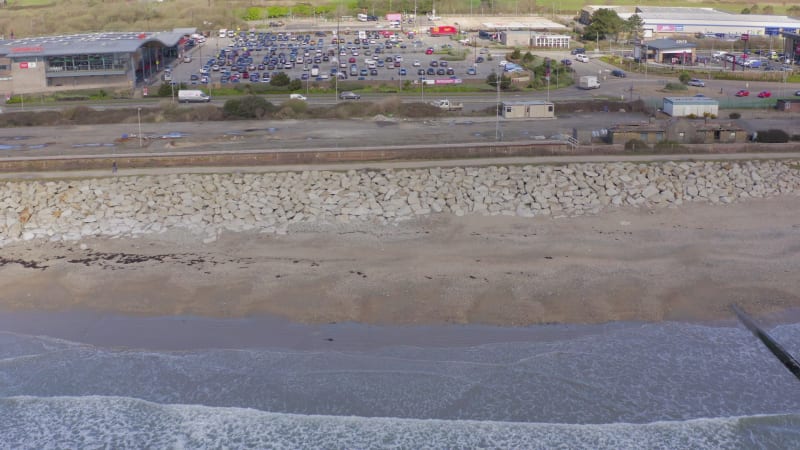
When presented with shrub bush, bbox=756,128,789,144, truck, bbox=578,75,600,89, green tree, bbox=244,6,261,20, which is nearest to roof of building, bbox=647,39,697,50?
truck, bbox=578,75,600,89

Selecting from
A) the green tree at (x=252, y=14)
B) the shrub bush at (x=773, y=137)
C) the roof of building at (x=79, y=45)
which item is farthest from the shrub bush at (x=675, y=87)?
the green tree at (x=252, y=14)

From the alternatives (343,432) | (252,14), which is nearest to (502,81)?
(343,432)

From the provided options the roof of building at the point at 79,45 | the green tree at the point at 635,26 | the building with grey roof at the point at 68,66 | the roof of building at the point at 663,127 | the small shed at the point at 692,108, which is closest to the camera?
the roof of building at the point at 663,127

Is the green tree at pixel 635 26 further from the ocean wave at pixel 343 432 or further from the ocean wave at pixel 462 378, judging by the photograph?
the ocean wave at pixel 343 432

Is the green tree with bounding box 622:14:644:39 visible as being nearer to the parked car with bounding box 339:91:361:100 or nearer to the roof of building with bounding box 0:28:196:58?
the parked car with bounding box 339:91:361:100

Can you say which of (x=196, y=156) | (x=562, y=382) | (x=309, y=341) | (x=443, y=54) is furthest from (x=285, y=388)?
(x=443, y=54)

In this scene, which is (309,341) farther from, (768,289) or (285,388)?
(768,289)

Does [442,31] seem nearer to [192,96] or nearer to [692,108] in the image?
[192,96]
